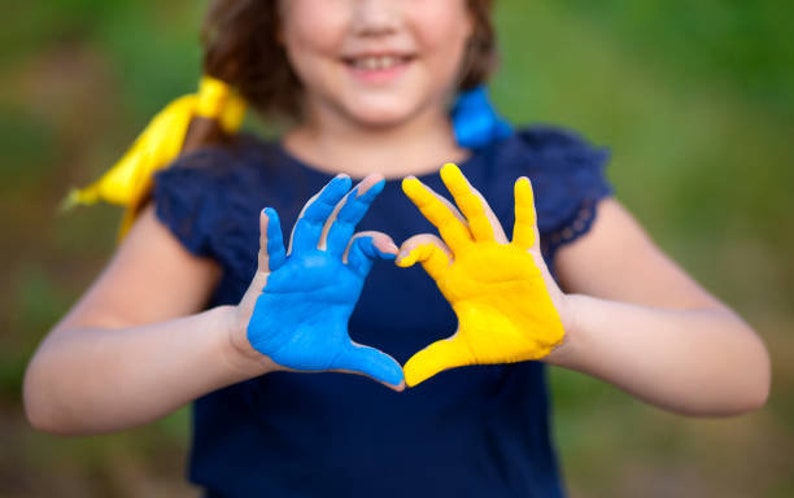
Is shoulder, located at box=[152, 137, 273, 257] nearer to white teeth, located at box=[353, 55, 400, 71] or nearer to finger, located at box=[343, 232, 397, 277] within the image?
white teeth, located at box=[353, 55, 400, 71]

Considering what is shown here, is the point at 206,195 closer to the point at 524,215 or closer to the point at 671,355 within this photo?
the point at 524,215

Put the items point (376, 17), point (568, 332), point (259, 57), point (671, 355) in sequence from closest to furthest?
1. point (568, 332)
2. point (671, 355)
3. point (376, 17)
4. point (259, 57)

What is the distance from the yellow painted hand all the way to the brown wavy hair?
575 millimetres

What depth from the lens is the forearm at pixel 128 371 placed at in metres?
0.98

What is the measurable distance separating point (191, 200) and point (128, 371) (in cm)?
25

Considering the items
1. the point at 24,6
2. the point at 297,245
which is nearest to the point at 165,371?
the point at 297,245

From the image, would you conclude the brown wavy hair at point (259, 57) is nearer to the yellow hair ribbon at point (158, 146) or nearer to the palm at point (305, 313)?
the yellow hair ribbon at point (158, 146)

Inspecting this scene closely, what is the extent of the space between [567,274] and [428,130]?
11.1 inches

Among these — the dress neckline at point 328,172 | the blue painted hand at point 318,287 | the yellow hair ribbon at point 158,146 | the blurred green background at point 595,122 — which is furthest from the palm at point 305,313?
the blurred green background at point 595,122

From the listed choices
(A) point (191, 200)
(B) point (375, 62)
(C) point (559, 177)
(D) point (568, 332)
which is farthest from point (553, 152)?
(A) point (191, 200)

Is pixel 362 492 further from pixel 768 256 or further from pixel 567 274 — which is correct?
pixel 768 256

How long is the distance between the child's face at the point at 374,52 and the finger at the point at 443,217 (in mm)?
362

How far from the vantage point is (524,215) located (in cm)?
88

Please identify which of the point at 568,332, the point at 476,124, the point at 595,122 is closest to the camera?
the point at 568,332
